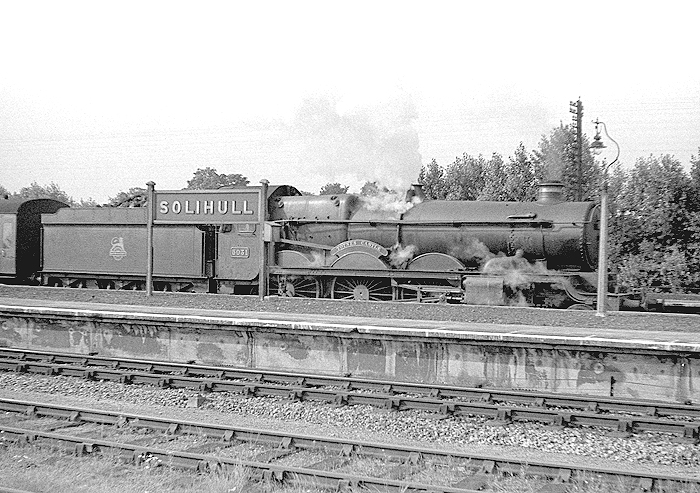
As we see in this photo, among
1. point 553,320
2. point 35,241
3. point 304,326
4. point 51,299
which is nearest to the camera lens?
point 304,326

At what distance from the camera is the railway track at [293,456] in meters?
6.81

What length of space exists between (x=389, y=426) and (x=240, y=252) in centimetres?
1066

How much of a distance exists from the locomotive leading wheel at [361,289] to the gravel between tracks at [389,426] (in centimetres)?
669

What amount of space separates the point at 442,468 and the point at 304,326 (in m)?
5.22

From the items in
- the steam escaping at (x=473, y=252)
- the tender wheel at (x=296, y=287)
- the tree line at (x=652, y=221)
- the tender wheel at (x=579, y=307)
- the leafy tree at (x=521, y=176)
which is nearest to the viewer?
the tender wheel at (x=579, y=307)

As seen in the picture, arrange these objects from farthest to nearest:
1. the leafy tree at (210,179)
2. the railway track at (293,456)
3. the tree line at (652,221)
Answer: the leafy tree at (210,179) → the tree line at (652,221) → the railway track at (293,456)

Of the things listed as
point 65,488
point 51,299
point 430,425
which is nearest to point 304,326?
point 430,425

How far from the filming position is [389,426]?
9336 millimetres

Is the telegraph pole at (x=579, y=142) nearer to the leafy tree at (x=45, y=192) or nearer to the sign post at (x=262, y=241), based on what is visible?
Answer: the sign post at (x=262, y=241)

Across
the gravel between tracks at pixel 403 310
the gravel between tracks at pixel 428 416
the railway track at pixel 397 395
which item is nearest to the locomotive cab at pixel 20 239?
the gravel between tracks at pixel 403 310

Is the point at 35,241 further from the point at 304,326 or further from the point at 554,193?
the point at 554,193

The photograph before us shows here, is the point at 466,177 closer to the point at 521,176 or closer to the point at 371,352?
the point at 521,176

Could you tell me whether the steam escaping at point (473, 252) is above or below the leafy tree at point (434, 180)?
below

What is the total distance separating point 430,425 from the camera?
30.6ft
